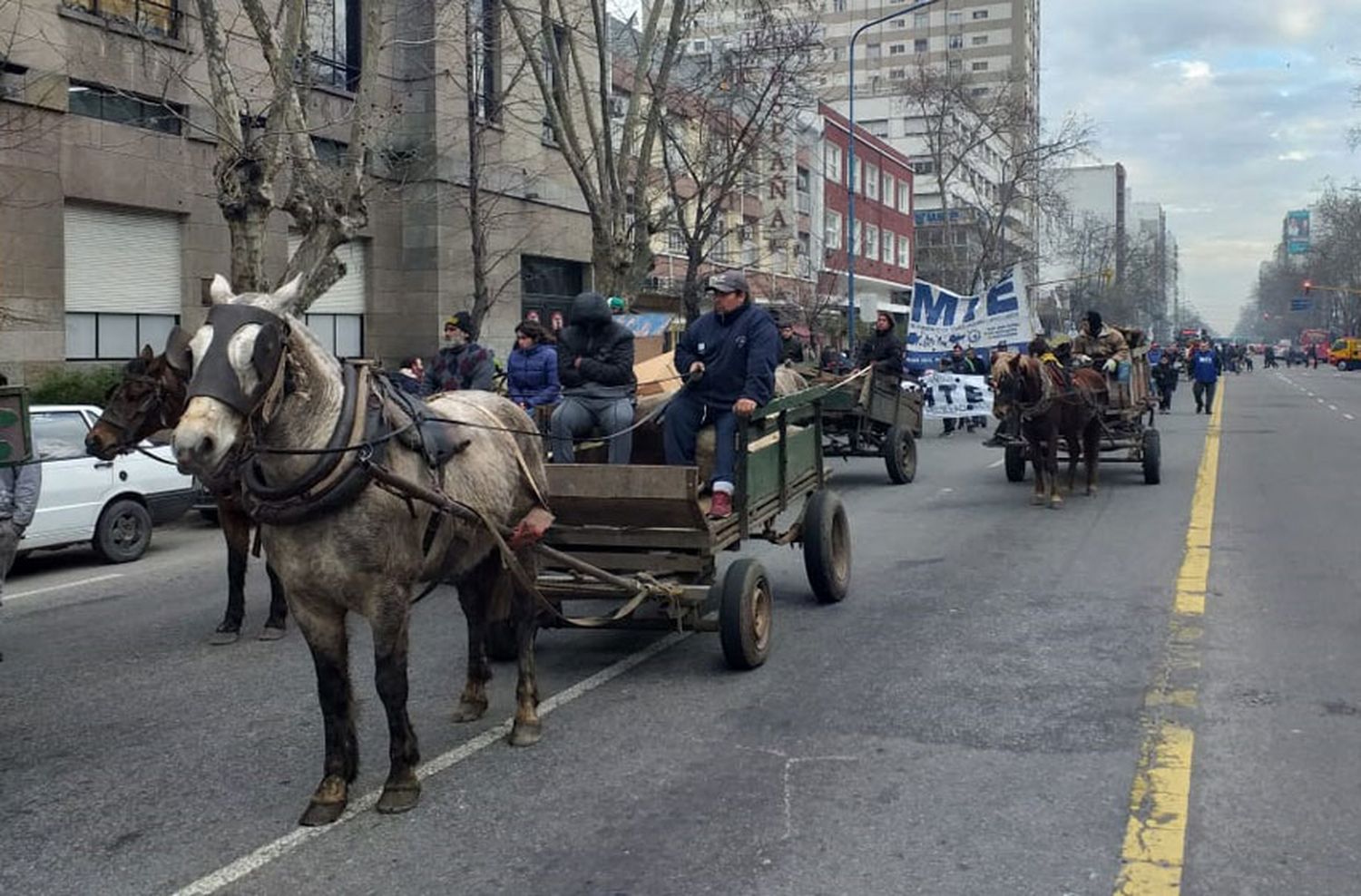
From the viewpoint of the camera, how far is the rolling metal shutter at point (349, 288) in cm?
2388

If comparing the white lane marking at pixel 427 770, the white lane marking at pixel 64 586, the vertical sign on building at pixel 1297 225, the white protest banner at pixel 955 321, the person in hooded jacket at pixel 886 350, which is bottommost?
the white lane marking at pixel 64 586

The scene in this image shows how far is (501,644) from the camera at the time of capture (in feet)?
24.7

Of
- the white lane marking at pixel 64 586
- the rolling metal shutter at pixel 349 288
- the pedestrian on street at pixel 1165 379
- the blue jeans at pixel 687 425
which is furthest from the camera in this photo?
the pedestrian on street at pixel 1165 379

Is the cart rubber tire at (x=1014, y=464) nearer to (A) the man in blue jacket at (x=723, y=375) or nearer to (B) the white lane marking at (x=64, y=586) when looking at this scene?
(A) the man in blue jacket at (x=723, y=375)

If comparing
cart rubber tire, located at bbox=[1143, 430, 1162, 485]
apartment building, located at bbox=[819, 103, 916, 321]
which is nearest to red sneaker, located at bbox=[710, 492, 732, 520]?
cart rubber tire, located at bbox=[1143, 430, 1162, 485]

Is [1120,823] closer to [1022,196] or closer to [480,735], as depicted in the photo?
[480,735]

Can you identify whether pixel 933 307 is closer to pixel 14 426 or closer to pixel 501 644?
pixel 501 644

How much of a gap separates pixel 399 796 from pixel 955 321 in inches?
629

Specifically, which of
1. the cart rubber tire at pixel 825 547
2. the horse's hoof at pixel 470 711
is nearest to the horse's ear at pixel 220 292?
the horse's hoof at pixel 470 711

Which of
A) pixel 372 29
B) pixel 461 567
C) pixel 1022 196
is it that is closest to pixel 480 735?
pixel 461 567

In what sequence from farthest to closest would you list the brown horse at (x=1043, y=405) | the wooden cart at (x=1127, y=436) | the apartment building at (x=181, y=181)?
the apartment building at (x=181, y=181) → the wooden cart at (x=1127, y=436) → the brown horse at (x=1043, y=405)

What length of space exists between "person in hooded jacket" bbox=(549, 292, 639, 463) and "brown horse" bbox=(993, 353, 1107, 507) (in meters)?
7.38

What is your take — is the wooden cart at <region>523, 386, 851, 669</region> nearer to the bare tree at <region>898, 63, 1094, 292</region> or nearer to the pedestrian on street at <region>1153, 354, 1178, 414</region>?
the pedestrian on street at <region>1153, 354, 1178, 414</region>

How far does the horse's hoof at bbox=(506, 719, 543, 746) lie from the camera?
590cm
